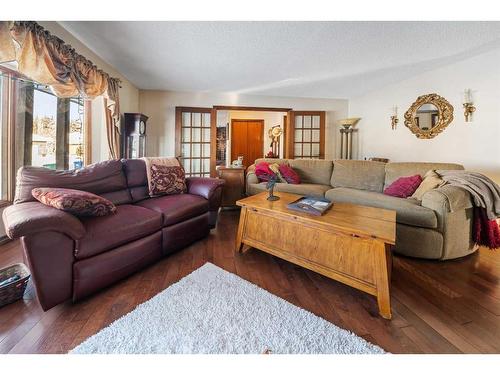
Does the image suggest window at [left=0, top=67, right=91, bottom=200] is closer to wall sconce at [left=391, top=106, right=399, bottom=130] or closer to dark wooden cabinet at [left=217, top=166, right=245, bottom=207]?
dark wooden cabinet at [left=217, top=166, right=245, bottom=207]

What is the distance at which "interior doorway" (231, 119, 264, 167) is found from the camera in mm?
6500

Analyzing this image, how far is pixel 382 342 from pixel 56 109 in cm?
394

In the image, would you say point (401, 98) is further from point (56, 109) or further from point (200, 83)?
point (56, 109)

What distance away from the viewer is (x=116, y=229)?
1629 millimetres

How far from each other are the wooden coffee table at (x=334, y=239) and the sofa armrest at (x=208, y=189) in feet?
2.08

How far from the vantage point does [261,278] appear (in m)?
1.77

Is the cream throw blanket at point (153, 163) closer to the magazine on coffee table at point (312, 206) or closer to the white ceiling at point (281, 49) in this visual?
the white ceiling at point (281, 49)

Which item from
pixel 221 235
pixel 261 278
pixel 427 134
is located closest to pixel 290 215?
pixel 261 278

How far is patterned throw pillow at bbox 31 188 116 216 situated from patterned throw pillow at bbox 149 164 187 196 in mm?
821

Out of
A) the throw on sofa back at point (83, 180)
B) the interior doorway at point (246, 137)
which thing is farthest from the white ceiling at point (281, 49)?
the interior doorway at point (246, 137)

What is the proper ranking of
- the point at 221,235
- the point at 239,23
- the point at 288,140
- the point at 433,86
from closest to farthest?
the point at 239,23
the point at 221,235
the point at 433,86
the point at 288,140

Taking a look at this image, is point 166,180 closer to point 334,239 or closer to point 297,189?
point 297,189

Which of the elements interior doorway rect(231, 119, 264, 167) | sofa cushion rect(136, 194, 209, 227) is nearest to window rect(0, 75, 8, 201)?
sofa cushion rect(136, 194, 209, 227)

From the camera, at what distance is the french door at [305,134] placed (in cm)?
502
